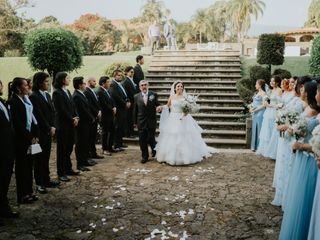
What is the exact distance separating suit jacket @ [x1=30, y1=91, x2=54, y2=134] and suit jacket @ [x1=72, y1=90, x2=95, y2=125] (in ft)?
4.94

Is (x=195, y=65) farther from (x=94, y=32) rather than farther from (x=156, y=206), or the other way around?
(x=94, y=32)

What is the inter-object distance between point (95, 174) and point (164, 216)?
8.90ft

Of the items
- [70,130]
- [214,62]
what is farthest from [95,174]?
[214,62]

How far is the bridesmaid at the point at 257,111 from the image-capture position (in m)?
9.67

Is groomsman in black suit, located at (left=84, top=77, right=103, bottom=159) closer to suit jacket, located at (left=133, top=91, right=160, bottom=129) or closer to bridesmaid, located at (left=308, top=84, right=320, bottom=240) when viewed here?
suit jacket, located at (left=133, top=91, right=160, bottom=129)

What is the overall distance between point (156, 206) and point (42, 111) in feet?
8.77

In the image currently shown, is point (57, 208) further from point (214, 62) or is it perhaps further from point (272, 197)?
point (214, 62)

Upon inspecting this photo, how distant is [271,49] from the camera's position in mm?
14242

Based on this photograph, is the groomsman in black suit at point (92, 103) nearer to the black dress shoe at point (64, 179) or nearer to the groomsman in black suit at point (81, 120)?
the groomsman in black suit at point (81, 120)

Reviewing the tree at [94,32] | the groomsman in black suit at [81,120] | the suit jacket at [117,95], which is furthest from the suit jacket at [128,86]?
the tree at [94,32]

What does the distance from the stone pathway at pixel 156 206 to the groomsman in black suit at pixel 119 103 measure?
1.81m

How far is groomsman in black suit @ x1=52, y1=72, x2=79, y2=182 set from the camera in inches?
282

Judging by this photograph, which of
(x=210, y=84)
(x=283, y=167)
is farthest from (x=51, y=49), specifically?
(x=283, y=167)

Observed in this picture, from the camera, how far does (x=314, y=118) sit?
4.26 meters
